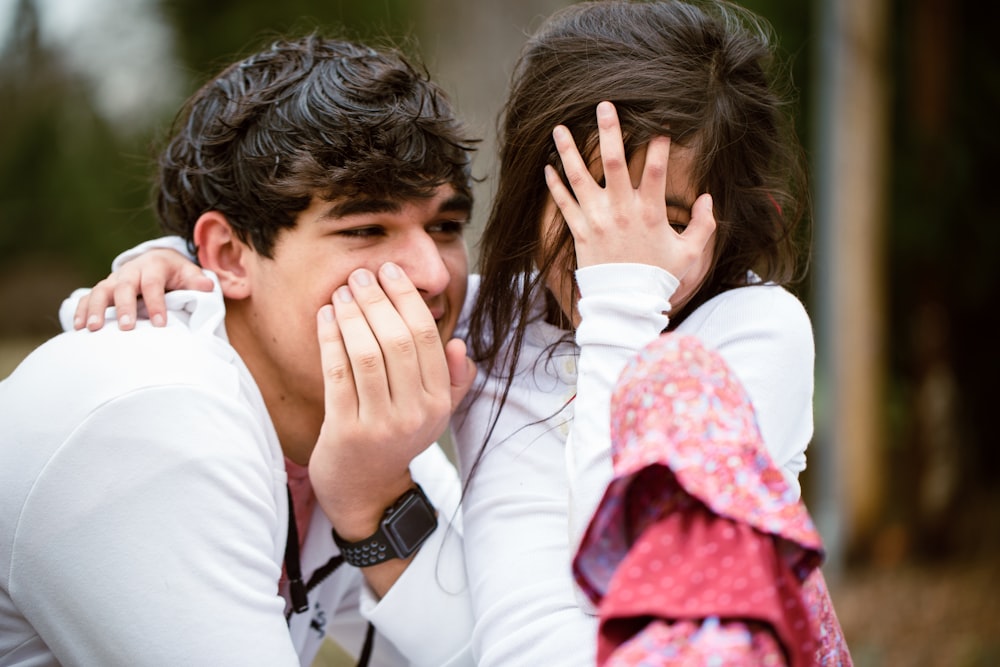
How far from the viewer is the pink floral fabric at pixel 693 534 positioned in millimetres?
1241

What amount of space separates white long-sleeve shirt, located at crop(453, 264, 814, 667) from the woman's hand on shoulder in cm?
69

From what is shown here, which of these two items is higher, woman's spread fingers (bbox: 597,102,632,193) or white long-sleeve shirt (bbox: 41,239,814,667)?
woman's spread fingers (bbox: 597,102,632,193)

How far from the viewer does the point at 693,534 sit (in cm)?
132

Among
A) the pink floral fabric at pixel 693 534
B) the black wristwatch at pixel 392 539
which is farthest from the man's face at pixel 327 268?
the pink floral fabric at pixel 693 534

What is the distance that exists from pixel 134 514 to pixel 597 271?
90cm

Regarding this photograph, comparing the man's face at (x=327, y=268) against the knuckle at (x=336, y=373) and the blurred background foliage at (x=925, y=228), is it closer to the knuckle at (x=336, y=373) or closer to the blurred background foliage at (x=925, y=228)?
the knuckle at (x=336, y=373)

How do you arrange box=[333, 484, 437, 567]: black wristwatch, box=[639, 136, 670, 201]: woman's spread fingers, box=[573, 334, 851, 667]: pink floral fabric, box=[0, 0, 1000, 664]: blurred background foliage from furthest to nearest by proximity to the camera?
box=[0, 0, 1000, 664]: blurred background foliage, box=[333, 484, 437, 567]: black wristwatch, box=[639, 136, 670, 201]: woman's spread fingers, box=[573, 334, 851, 667]: pink floral fabric

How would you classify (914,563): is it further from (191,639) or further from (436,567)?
(191,639)

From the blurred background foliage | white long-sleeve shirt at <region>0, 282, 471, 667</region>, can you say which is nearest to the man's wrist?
white long-sleeve shirt at <region>0, 282, 471, 667</region>

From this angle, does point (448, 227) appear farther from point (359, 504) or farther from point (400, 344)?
point (359, 504)

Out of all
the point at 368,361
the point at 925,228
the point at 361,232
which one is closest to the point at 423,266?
the point at 361,232

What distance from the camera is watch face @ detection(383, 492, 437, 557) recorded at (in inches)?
79.7

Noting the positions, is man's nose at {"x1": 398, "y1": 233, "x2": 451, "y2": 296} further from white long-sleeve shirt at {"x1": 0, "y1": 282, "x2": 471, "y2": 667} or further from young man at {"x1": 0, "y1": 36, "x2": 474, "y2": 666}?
white long-sleeve shirt at {"x1": 0, "y1": 282, "x2": 471, "y2": 667}

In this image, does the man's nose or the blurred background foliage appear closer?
the man's nose
